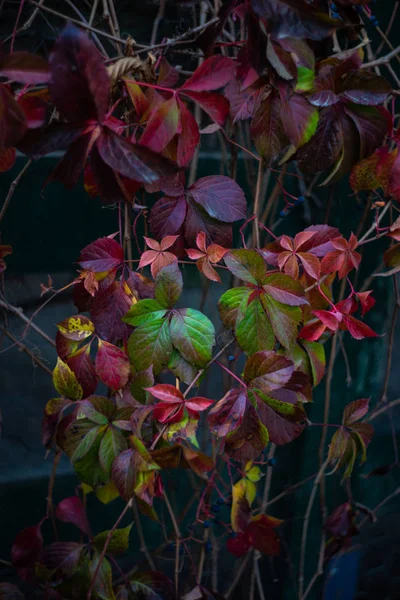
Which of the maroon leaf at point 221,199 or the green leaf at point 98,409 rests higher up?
the maroon leaf at point 221,199

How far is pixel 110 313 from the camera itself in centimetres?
84

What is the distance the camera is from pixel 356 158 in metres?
0.90

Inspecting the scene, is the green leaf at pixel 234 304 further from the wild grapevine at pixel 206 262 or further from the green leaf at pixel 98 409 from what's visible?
the green leaf at pixel 98 409

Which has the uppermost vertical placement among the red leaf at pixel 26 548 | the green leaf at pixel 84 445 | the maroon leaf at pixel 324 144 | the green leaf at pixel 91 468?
the maroon leaf at pixel 324 144

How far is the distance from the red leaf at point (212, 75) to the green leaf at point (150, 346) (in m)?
0.35

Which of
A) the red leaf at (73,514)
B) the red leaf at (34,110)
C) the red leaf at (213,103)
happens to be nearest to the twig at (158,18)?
the red leaf at (213,103)

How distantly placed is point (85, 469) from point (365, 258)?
33.2 inches

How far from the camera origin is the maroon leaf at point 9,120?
1.99 ft

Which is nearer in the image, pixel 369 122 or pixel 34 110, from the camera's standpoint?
pixel 34 110

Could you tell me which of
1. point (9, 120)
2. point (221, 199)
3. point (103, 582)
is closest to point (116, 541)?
point (103, 582)

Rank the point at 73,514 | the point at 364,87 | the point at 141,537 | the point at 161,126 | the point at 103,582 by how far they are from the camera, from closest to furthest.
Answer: the point at 161,126 < the point at 364,87 < the point at 103,582 < the point at 73,514 < the point at 141,537

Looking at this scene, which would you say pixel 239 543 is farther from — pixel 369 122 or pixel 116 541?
pixel 369 122

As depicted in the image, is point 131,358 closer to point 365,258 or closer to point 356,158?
point 356,158

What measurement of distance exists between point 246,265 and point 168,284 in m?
0.12
